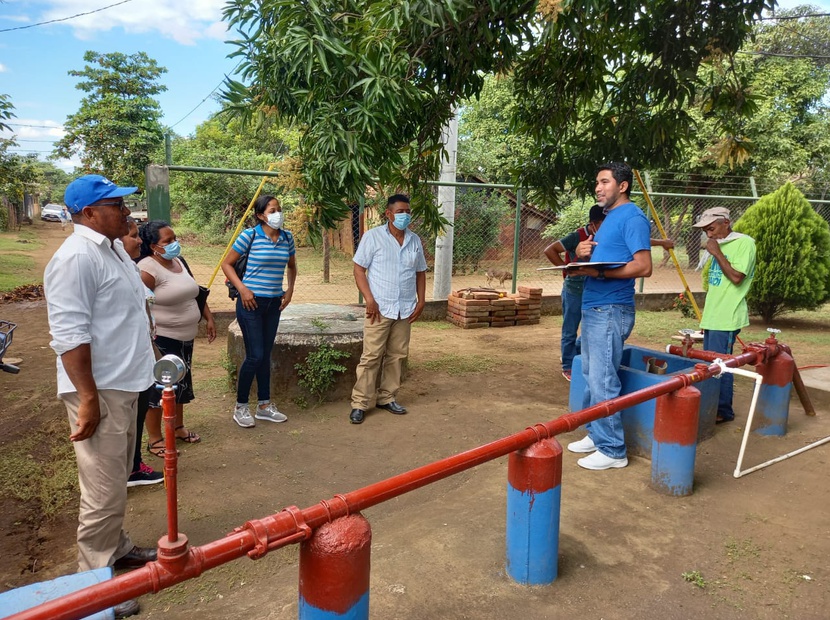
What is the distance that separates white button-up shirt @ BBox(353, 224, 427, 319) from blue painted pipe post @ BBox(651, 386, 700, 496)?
2.29m

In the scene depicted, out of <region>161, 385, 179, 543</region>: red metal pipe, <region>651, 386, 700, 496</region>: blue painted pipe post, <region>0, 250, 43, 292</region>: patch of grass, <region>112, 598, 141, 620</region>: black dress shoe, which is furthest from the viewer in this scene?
<region>0, 250, 43, 292</region>: patch of grass

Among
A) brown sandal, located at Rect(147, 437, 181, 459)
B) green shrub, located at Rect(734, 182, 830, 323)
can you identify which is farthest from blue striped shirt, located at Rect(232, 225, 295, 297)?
green shrub, located at Rect(734, 182, 830, 323)

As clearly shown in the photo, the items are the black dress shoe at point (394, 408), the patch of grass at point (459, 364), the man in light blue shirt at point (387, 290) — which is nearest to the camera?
the man in light blue shirt at point (387, 290)

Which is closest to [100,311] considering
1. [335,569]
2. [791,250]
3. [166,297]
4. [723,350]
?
[166,297]

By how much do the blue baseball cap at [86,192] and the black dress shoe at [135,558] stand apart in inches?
65.1

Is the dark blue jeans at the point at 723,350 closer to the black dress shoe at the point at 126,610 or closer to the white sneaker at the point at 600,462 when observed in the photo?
the white sneaker at the point at 600,462

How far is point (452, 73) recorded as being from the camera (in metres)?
4.77

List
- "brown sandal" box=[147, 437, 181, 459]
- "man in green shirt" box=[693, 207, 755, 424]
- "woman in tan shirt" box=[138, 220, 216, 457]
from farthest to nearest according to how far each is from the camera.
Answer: "man in green shirt" box=[693, 207, 755, 424] < "brown sandal" box=[147, 437, 181, 459] < "woman in tan shirt" box=[138, 220, 216, 457]

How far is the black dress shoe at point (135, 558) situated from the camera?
120 inches

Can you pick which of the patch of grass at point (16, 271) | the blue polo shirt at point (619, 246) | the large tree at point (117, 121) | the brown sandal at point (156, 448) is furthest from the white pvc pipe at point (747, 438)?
the large tree at point (117, 121)

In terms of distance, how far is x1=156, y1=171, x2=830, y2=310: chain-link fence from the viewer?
11695 millimetres

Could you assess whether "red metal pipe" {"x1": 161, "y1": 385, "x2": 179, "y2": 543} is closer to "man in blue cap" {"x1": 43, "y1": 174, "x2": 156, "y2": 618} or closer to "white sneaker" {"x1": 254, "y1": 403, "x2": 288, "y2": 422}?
"man in blue cap" {"x1": 43, "y1": 174, "x2": 156, "y2": 618}

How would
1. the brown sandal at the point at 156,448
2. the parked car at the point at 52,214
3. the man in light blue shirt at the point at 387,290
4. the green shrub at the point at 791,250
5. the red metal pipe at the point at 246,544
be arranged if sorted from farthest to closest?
the parked car at the point at 52,214 < the green shrub at the point at 791,250 < the man in light blue shirt at the point at 387,290 < the brown sandal at the point at 156,448 < the red metal pipe at the point at 246,544

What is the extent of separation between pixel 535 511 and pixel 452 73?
3428mm
